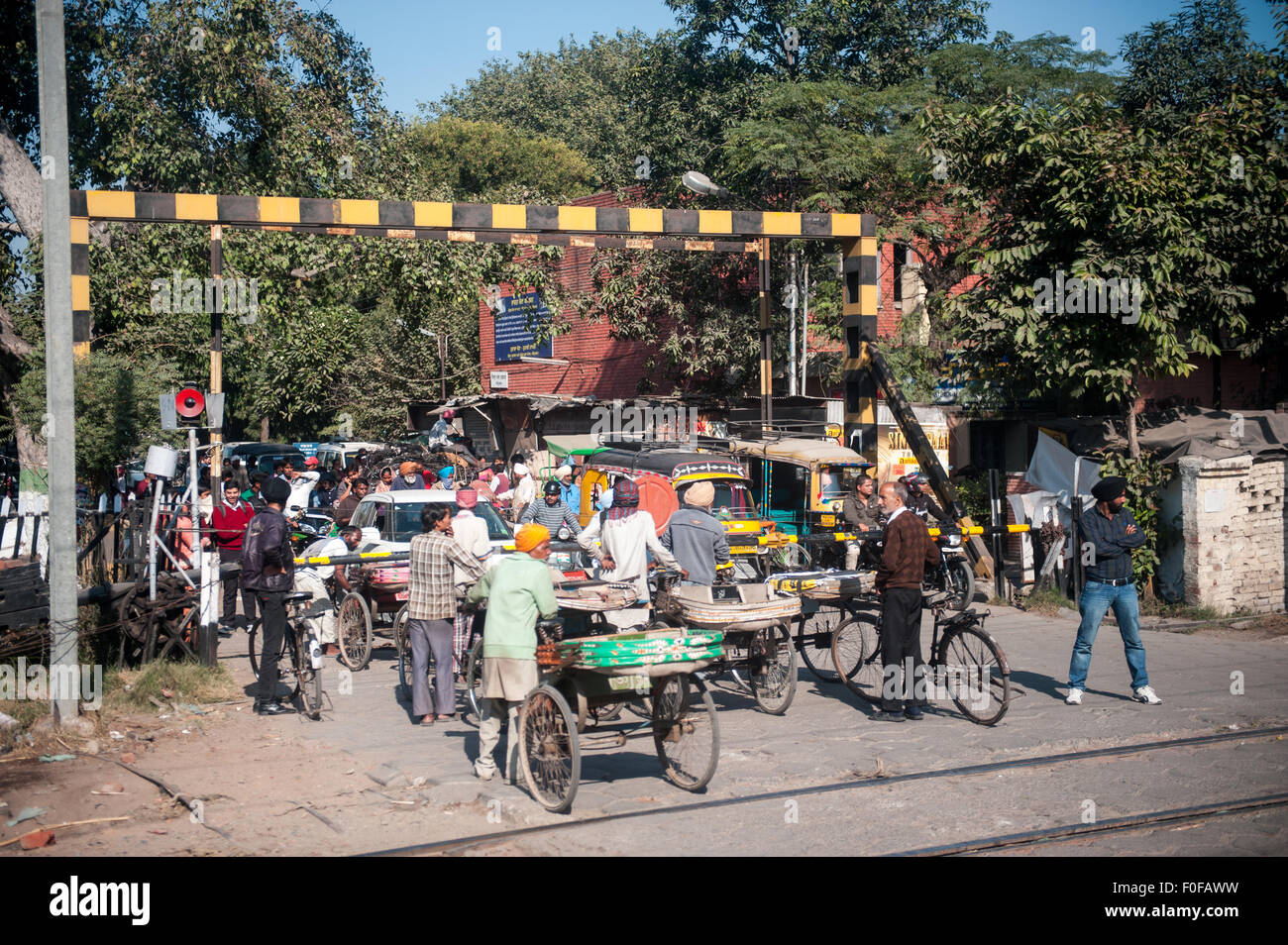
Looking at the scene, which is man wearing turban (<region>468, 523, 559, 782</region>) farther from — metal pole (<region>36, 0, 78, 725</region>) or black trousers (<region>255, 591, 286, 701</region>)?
metal pole (<region>36, 0, 78, 725</region>)

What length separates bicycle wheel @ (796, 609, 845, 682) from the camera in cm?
1055

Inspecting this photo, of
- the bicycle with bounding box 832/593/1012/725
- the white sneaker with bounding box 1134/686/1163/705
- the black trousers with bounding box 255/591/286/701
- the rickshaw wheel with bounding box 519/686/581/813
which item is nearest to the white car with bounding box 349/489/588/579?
the black trousers with bounding box 255/591/286/701

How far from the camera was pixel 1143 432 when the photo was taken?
17.7 meters

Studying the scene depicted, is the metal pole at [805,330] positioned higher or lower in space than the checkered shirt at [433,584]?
higher

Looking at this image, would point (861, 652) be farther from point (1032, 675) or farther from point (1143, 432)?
point (1143, 432)

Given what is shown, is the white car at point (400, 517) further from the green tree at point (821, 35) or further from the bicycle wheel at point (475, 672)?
the green tree at point (821, 35)

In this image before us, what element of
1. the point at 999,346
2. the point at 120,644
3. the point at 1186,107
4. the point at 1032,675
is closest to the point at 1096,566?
the point at 1032,675

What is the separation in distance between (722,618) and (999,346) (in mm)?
10738

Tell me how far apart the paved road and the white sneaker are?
101 millimetres

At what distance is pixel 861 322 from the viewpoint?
1734 centimetres

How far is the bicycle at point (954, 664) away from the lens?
894 cm

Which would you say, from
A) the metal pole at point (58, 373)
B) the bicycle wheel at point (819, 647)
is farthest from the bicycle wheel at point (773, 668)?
the metal pole at point (58, 373)

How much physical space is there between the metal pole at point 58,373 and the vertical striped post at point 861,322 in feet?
37.8
